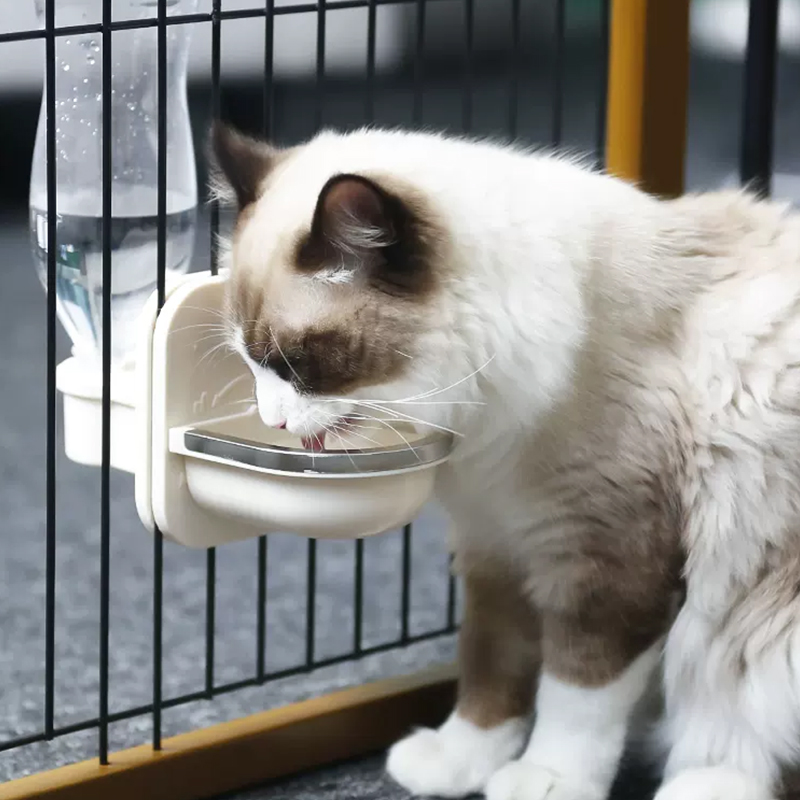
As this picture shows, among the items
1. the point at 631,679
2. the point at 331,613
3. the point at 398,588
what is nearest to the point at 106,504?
the point at 631,679

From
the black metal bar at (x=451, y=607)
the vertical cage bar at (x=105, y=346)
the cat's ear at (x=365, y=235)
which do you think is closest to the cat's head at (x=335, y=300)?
the cat's ear at (x=365, y=235)

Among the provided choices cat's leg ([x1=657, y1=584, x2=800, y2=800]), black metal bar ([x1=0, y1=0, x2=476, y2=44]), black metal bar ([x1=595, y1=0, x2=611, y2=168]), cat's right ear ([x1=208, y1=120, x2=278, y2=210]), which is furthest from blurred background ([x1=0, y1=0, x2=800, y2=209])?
cat's leg ([x1=657, y1=584, x2=800, y2=800])

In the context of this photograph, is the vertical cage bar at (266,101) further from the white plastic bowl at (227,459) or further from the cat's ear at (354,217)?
the cat's ear at (354,217)

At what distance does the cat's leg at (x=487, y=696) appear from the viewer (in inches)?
50.5

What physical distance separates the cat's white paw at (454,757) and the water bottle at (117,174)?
476 millimetres

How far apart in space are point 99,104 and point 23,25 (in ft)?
0.70

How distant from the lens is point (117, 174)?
1.30m

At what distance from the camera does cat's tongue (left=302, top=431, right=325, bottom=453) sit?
110cm

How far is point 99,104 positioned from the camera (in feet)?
4.15

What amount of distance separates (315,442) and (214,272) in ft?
0.73

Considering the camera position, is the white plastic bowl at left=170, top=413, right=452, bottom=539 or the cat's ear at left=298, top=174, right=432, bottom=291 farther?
the white plastic bowl at left=170, top=413, right=452, bottom=539

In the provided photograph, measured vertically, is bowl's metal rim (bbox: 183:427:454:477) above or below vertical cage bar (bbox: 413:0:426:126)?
below

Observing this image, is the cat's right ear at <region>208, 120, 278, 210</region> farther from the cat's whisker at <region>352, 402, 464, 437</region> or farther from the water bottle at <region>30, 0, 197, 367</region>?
the cat's whisker at <region>352, 402, 464, 437</region>

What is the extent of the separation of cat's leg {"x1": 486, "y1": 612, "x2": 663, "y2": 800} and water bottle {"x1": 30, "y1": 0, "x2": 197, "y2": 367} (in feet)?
1.66
